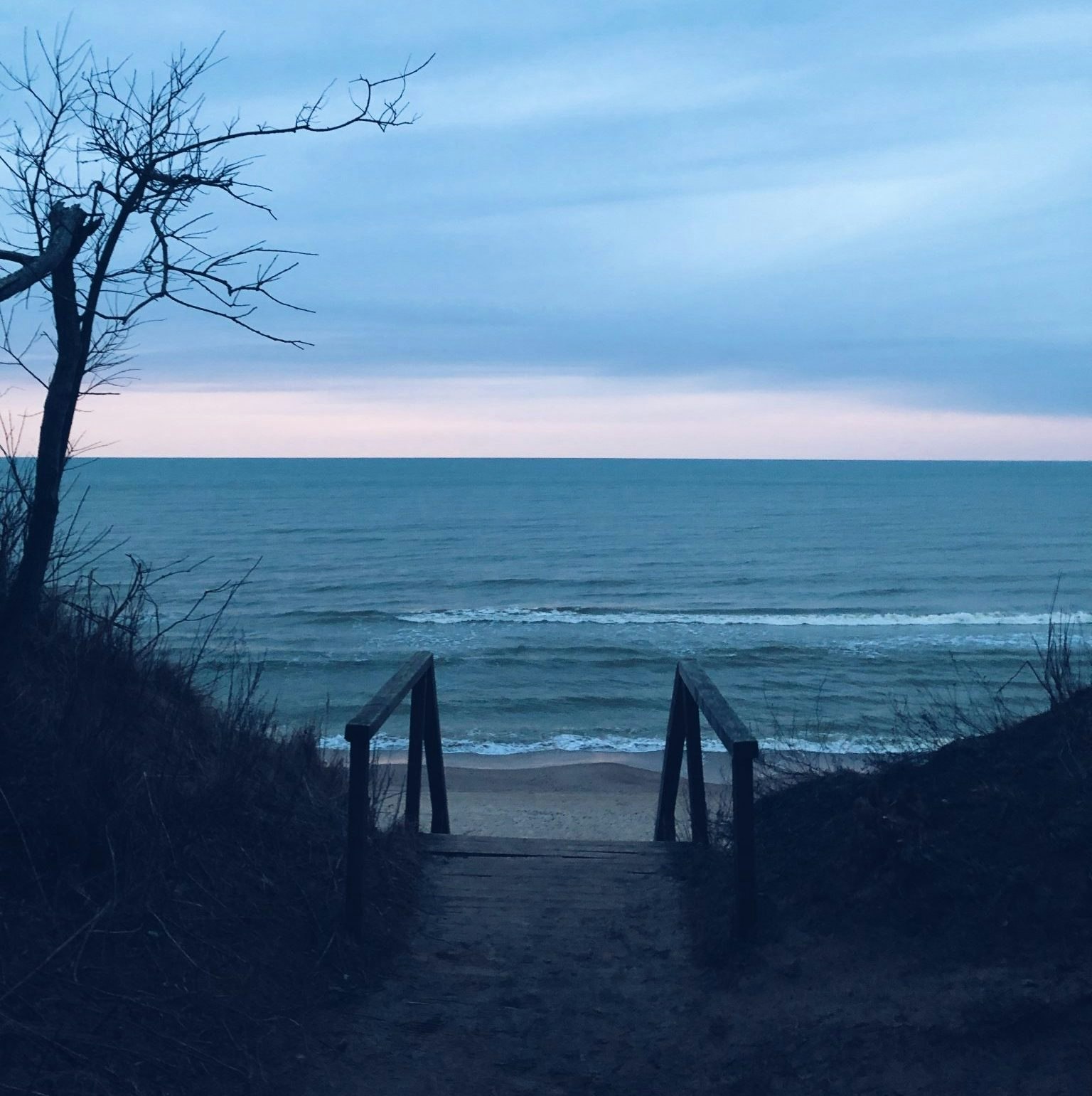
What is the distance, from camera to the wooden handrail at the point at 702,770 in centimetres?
389

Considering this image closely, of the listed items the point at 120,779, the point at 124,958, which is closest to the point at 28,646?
the point at 120,779

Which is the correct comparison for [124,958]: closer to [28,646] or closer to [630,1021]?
[630,1021]

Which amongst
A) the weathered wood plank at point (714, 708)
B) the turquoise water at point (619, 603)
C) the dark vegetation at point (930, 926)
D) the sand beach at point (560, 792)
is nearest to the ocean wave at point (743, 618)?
the turquoise water at point (619, 603)

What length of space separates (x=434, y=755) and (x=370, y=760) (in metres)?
1.59

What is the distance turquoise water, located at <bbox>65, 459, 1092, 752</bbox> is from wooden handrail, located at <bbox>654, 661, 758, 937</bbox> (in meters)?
0.63

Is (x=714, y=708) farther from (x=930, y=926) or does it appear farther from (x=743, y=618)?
(x=743, y=618)

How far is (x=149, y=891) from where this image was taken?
3.43 meters

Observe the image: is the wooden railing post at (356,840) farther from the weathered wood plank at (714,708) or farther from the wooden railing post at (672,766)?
the wooden railing post at (672,766)

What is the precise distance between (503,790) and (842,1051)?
11.3 metres

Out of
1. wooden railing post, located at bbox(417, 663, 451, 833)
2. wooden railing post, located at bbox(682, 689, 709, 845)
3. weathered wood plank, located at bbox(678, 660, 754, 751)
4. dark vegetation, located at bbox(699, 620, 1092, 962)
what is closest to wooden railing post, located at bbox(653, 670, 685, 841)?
wooden railing post, located at bbox(682, 689, 709, 845)

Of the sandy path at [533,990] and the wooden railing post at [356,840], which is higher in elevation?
the wooden railing post at [356,840]

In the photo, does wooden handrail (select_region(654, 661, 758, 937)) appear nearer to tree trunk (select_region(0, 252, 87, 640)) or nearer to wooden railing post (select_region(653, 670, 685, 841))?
wooden railing post (select_region(653, 670, 685, 841))

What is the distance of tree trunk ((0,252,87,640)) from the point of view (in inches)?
153

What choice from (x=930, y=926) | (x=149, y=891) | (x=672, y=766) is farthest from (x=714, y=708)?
(x=149, y=891)
